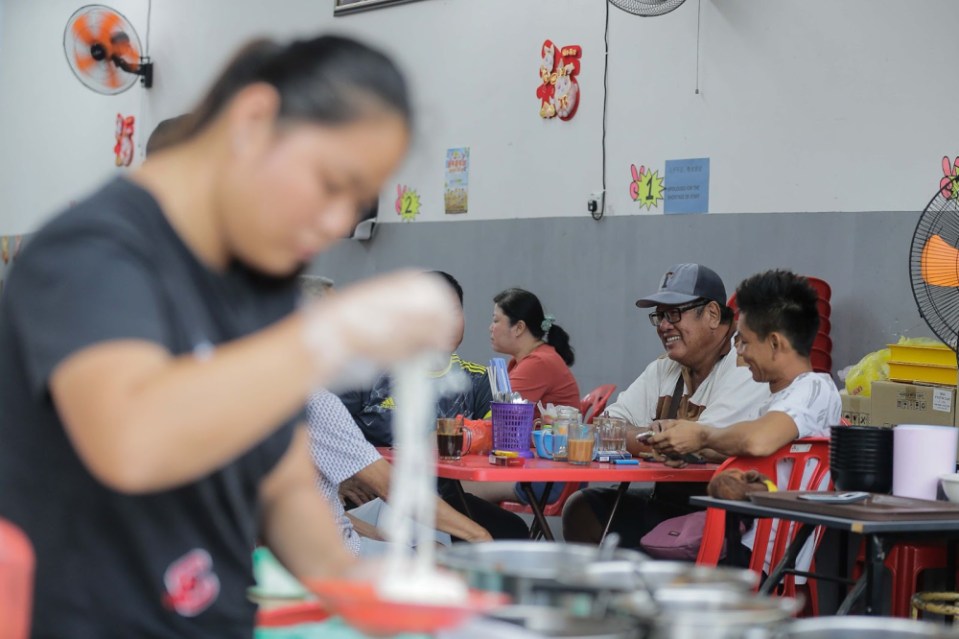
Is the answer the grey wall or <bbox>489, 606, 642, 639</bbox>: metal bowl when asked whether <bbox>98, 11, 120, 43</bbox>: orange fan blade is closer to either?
the grey wall

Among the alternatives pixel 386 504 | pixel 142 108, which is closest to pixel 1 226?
pixel 142 108

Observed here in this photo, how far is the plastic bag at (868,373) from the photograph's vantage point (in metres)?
4.84

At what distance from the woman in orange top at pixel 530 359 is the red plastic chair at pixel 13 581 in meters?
4.07

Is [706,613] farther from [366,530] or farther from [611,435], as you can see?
[611,435]

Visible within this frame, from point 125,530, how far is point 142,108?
9.64m

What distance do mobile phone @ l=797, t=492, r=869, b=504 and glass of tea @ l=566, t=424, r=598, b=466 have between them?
978 millimetres

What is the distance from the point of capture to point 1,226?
11.8 m

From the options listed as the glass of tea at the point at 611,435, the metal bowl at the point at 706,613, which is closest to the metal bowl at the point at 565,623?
the metal bowl at the point at 706,613

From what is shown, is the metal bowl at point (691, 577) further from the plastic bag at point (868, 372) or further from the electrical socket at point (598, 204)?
the electrical socket at point (598, 204)

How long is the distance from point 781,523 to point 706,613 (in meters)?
2.71

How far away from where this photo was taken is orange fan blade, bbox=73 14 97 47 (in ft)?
29.7

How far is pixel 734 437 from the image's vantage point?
11.5 feet

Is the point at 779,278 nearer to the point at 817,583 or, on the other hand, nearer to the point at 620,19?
the point at 817,583

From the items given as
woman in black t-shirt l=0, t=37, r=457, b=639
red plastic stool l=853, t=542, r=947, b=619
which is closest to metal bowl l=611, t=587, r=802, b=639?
woman in black t-shirt l=0, t=37, r=457, b=639
